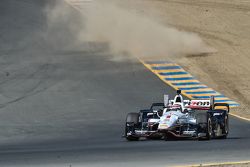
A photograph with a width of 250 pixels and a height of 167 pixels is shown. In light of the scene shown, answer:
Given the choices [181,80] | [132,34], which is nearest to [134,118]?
[181,80]

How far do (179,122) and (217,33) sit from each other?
2489cm

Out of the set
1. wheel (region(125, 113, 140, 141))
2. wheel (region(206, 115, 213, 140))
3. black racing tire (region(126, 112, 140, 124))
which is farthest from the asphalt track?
black racing tire (region(126, 112, 140, 124))

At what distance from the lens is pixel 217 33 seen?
5228cm

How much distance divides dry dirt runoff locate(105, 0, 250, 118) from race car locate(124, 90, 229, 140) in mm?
9052

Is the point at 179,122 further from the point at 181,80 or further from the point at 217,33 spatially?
the point at 217,33

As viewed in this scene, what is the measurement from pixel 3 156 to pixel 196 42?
28.3m

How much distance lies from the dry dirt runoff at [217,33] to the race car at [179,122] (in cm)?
905

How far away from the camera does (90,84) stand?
41.2m

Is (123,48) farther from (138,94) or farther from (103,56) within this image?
(138,94)

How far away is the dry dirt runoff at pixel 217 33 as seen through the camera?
43875 millimetres

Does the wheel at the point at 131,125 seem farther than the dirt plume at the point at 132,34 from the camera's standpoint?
No

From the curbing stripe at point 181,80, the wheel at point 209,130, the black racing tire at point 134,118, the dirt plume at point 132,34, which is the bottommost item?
the wheel at point 209,130

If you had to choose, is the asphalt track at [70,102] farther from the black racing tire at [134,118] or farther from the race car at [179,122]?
the black racing tire at [134,118]

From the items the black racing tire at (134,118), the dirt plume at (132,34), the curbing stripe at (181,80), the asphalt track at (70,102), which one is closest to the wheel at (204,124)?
the asphalt track at (70,102)
